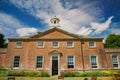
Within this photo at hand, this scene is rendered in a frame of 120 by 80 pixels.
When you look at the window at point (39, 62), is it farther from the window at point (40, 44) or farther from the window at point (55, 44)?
the window at point (55, 44)

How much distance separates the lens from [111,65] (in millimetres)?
26734

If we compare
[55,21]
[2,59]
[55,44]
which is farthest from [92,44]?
[2,59]

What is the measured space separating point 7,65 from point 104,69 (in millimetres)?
18551

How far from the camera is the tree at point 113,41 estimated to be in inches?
1961

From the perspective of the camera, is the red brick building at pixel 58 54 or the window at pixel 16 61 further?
the window at pixel 16 61

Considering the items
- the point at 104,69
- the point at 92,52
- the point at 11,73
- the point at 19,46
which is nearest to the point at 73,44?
the point at 92,52

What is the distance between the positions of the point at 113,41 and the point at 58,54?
32.1 meters

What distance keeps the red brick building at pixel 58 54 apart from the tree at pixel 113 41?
23.8m

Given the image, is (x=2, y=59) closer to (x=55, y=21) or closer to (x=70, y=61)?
(x=70, y=61)

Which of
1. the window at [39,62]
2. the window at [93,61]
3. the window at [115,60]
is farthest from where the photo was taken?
the window at [115,60]

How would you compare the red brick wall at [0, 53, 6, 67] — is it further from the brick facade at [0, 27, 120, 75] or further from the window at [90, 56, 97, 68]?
the window at [90, 56, 97, 68]

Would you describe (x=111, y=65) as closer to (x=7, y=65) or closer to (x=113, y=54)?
(x=113, y=54)

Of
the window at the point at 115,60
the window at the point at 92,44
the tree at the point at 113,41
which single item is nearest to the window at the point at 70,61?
the window at the point at 92,44

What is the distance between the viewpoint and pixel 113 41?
167 ft
